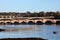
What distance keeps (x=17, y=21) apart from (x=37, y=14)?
1345 inches

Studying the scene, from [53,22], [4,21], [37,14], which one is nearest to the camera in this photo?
[53,22]

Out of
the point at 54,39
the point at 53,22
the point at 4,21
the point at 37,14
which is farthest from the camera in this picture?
the point at 37,14

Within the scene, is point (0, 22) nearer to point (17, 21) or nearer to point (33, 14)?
point (17, 21)

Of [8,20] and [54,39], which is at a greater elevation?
[54,39]

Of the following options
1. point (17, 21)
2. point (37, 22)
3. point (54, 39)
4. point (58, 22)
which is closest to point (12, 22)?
point (17, 21)

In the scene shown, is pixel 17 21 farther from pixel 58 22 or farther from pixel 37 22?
pixel 58 22

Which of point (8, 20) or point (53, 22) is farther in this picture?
point (8, 20)

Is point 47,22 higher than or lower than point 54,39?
lower

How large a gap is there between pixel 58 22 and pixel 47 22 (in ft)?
26.8

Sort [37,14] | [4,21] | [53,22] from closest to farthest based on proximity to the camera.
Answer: [53,22]
[4,21]
[37,14]

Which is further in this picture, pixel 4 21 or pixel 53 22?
pixel 4 21

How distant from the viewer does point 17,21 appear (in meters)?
109

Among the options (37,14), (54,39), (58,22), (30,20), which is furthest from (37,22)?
(54,39)

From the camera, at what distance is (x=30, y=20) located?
358 feet
